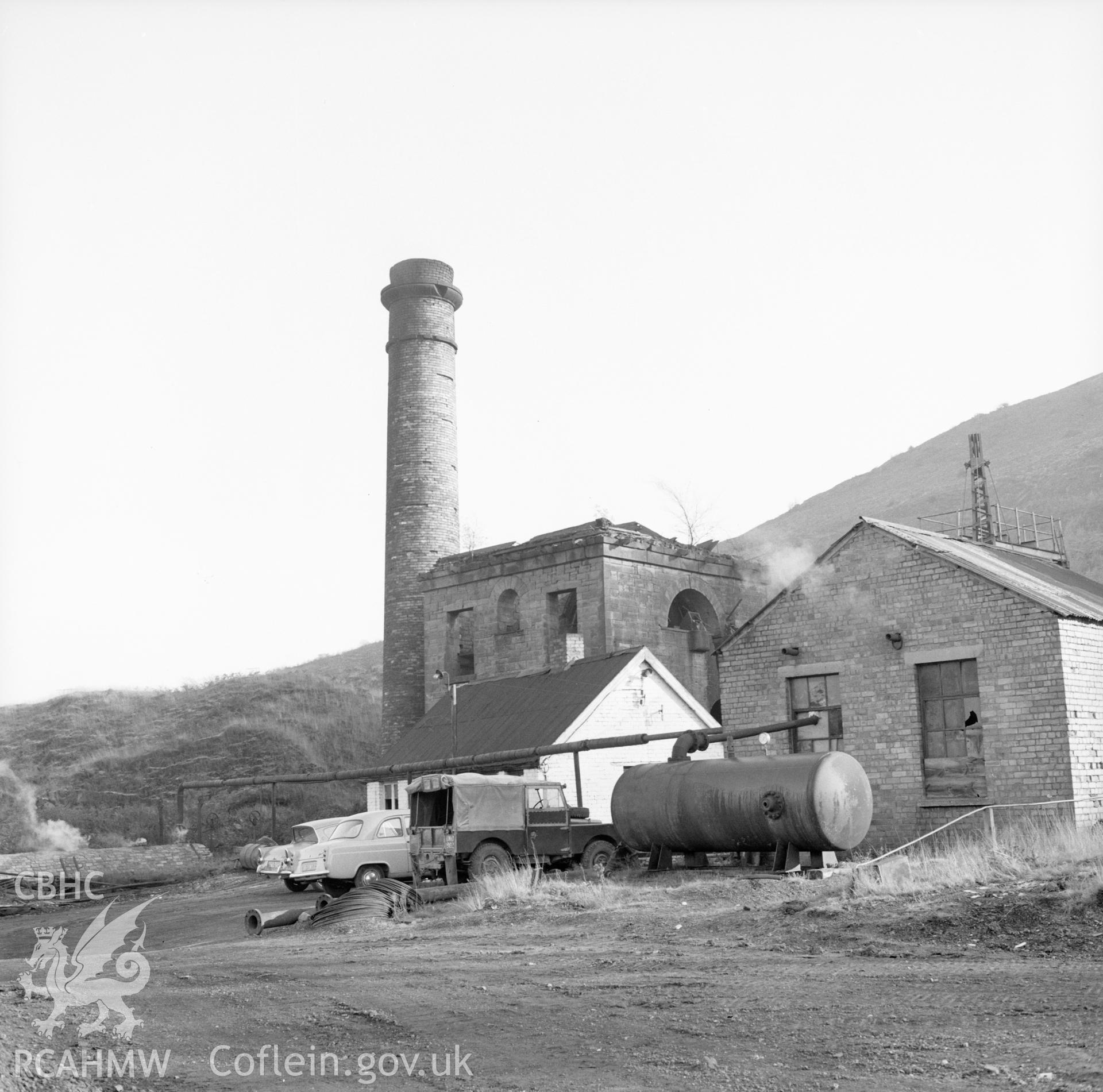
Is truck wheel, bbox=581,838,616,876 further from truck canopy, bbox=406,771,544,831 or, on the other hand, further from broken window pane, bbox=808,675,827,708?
broken window pane, bbox=808,675,827,708

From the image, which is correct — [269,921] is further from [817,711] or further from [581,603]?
[581,603]

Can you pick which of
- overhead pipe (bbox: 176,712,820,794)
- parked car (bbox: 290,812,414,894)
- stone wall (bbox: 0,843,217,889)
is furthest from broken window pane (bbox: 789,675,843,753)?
stone wall (bbox: 0,843,217,889)

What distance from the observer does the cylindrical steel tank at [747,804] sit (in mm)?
16797

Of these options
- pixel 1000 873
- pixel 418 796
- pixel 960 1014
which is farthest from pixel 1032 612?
pixel 960 1014

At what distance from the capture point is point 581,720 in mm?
24984

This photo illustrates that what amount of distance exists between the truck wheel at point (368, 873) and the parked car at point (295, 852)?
31.9 inches

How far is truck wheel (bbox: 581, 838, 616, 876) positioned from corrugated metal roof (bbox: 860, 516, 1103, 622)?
675 cm

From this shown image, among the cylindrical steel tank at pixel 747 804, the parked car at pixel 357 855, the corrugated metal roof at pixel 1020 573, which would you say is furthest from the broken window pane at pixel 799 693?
the parked car at pixel 357 855

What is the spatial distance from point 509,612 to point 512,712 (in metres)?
7.36

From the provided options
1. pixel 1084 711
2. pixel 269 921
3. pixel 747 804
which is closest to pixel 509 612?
pixel 747 804

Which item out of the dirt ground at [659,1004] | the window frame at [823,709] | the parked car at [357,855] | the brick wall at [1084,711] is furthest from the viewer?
the window frame at [823,709]

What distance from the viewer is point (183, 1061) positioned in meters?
7.14

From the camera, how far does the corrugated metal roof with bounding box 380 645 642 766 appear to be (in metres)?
25.9

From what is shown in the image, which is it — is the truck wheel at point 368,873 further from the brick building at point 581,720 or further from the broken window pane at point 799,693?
the broken window pane at point 799,693
